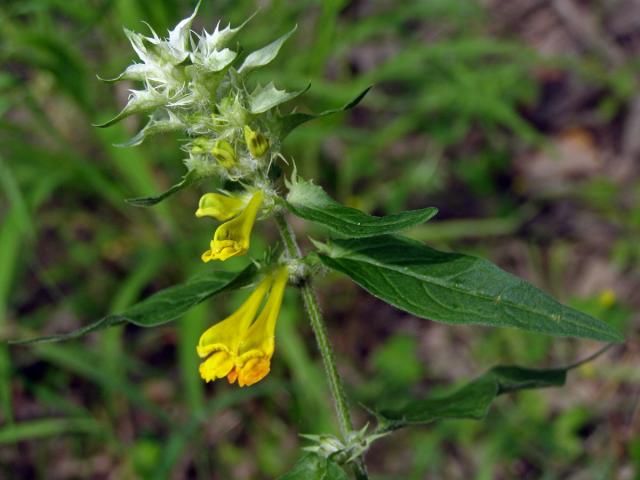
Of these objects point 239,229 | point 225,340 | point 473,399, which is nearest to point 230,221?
point 239,229

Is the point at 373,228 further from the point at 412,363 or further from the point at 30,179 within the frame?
Result: the point at 30,179

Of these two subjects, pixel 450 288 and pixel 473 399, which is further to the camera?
pixel 473 399

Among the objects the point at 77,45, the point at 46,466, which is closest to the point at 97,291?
the point at 46,466

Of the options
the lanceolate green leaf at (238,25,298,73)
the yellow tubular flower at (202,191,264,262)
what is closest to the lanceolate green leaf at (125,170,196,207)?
the yellow tubular flower at (202,191,264,262)

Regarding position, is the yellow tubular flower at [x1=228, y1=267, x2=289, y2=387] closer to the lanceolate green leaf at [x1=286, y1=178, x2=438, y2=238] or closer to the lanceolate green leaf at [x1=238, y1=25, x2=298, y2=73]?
the lanceolate green leaf at [x1=286, y1=178, x2=438, y2=238]

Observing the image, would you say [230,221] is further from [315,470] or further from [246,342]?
[315,470]

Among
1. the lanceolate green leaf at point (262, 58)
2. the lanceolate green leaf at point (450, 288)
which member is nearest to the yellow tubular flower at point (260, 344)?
the lanceolate green leaf at point (450, 288)
